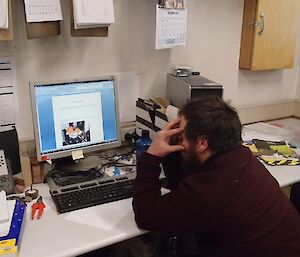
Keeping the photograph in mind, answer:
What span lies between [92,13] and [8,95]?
549mm

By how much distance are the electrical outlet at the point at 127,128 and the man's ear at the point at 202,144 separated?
878 millimetres

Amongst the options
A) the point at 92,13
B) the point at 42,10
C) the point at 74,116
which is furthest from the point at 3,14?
the point at 74,116

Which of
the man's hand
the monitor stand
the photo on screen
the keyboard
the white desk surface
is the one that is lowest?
the white desk surface

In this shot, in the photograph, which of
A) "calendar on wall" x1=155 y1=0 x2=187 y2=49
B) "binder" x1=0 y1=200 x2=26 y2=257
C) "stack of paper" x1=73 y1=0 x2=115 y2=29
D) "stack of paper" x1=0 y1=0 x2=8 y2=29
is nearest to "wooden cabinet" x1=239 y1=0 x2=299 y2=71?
"calendar on wall" x1=155 y1=0 x2=187 y2=49

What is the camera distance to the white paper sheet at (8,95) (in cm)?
176

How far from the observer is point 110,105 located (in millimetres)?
1848

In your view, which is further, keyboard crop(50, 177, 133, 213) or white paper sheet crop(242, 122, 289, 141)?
white paper sheet crop(242, 122, 289, 141)

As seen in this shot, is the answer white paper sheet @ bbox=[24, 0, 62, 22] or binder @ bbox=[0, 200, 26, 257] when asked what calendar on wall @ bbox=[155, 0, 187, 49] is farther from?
binder @ bbox=[0, 200, 26, 257]

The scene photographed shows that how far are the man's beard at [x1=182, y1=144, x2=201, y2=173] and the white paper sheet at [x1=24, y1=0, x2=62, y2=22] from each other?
0.83m

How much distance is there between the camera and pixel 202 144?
52.2 inches

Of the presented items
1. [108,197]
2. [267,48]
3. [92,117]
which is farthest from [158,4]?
[108,197]

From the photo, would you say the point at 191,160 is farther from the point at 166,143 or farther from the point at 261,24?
the point at 261,24

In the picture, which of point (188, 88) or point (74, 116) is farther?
point (188, 88)

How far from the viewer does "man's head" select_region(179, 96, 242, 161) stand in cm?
129
